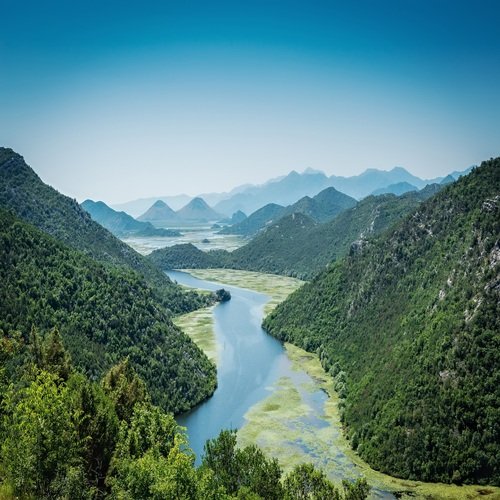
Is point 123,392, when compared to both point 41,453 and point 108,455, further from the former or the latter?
point 41,453

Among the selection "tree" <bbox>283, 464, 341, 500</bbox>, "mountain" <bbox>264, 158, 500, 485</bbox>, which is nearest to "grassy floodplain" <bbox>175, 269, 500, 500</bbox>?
"mountain" <bbox>264, 158, 500, 485</bbox>

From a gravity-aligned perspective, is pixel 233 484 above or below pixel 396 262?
below

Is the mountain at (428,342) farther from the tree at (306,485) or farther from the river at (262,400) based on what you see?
the tree at (306,485)

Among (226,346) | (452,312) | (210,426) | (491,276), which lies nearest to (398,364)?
(452,312)

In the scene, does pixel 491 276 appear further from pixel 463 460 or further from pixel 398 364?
pixel 463 460

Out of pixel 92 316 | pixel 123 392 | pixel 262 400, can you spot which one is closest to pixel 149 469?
pixel 123 392

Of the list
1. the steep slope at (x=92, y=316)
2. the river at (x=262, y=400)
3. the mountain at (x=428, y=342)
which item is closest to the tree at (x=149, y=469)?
the river at (x=262, y=400)
